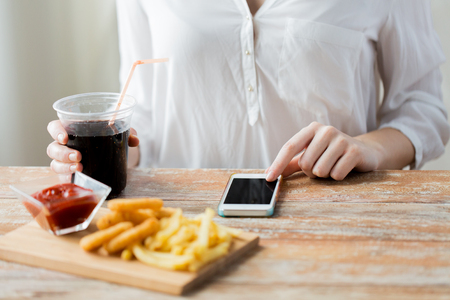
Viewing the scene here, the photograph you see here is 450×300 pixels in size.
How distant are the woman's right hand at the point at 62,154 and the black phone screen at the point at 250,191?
313 millimetres

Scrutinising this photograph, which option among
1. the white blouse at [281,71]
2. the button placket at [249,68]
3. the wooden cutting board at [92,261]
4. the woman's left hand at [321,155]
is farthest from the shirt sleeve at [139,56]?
the wooden cutting board at [92,261]

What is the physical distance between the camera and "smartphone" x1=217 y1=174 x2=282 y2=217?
80 centimetres

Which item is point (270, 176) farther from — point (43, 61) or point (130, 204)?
point (43, 61)

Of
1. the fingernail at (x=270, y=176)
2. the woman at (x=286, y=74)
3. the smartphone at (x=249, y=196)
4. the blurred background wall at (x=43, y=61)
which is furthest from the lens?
the blurred background wall at (x=43, y=61)

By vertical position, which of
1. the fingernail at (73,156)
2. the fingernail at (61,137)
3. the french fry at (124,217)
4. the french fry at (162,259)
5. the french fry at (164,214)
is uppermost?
the fingernail at (61,137)

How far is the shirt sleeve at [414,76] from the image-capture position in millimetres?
1223

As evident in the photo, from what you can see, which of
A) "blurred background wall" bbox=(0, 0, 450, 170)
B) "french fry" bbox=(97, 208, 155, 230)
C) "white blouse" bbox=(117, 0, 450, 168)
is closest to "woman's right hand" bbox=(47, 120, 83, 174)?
"french fry" bbox=(97, 208, 155, 230)

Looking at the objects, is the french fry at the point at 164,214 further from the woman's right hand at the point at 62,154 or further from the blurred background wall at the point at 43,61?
the blurred background wall at the point at 43,61

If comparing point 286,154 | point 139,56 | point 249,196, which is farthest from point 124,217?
point 139,56

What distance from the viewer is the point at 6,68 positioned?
1567 millimetres

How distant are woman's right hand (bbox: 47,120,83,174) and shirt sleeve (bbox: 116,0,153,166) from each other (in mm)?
500

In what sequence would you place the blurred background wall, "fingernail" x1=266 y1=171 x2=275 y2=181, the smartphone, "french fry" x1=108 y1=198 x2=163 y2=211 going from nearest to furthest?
"french fry" x1=108 y1=198 x2=163 y2=211, the smartphone, "fingernail" x1=266 y1=171 x2=275 y2=181, the blurred background wall

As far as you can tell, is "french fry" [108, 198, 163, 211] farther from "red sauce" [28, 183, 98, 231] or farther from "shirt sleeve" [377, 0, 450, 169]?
"shirt sleeve" [377, 0, 450, 169]

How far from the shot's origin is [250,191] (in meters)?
0.88
